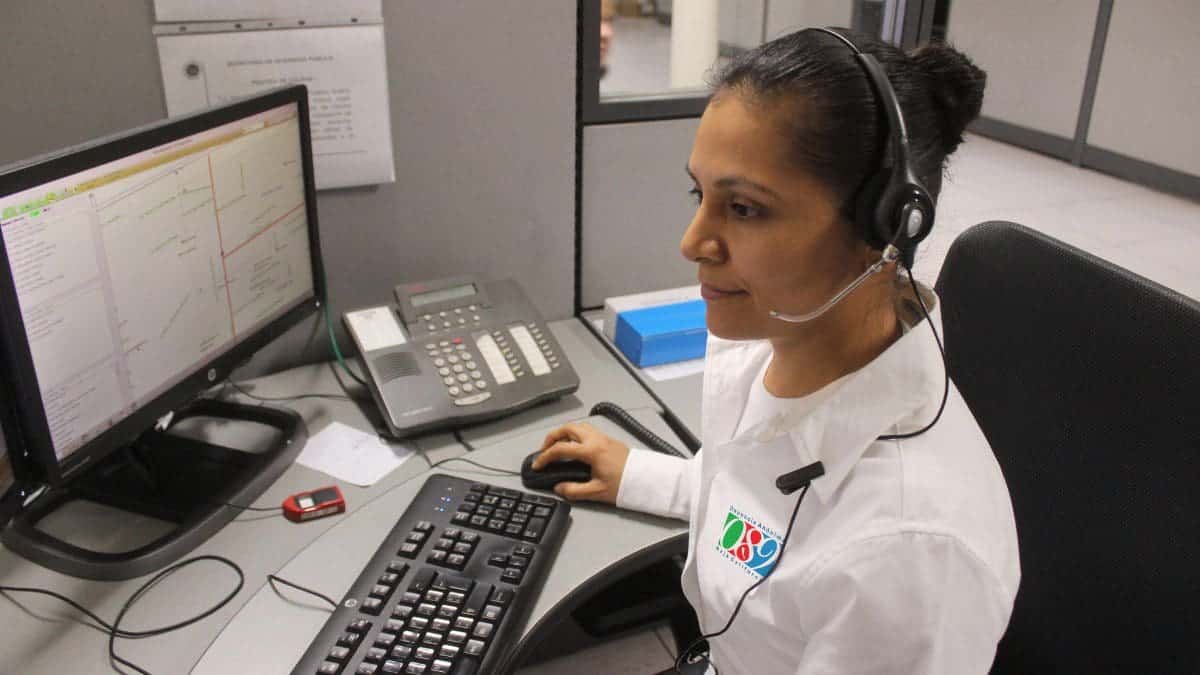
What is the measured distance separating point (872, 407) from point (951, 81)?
0.91ft

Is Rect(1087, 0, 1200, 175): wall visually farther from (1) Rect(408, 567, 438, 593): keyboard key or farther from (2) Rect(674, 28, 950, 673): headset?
(1) Rect(408, 567, 438, 593): keyboard key

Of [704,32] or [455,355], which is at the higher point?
[704,32]

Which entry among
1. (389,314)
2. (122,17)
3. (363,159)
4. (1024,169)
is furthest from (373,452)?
(1024,169)

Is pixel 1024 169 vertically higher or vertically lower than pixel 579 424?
lower

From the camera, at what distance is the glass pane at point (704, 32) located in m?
1.52

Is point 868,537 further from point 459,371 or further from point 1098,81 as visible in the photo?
point 1098,81

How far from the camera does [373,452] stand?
119 cm

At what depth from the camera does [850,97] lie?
71cm

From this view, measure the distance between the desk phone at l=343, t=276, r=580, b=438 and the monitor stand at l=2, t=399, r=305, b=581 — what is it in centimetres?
14

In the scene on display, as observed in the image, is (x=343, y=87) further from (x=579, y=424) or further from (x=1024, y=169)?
(x=1024, y=169)

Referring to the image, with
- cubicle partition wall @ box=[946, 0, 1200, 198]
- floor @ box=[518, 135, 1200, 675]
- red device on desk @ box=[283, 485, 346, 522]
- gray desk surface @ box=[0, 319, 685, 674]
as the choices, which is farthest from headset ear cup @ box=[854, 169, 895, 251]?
cubicle partition wall @ box=[946, 0, 1200, 198]

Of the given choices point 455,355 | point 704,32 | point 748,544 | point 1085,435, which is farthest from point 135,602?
point 704,32

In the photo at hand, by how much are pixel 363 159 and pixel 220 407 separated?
1.32 feet

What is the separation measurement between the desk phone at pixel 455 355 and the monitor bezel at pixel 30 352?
0.14 m
